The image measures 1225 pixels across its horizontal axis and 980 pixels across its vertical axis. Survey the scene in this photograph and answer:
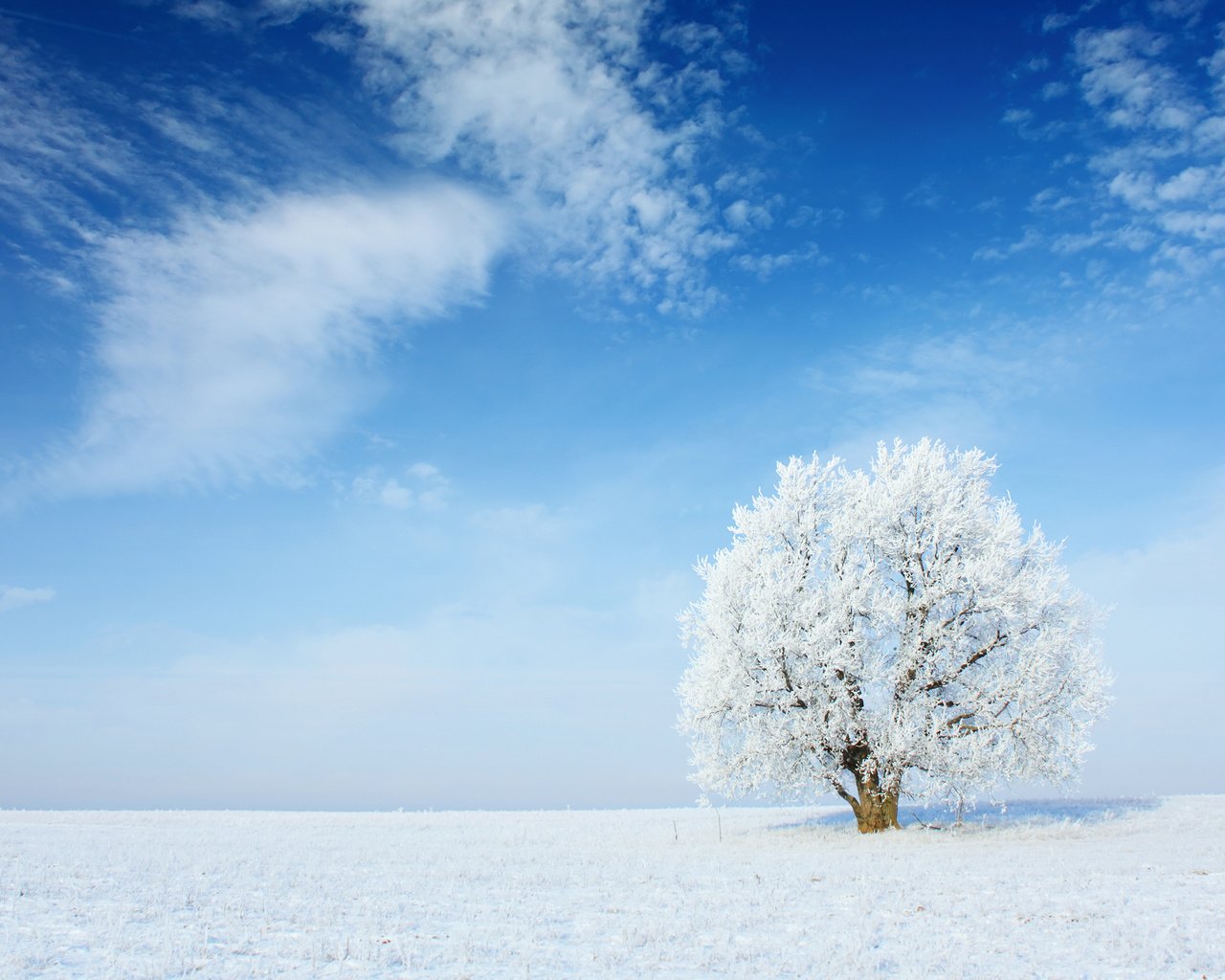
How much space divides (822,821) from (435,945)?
28.0 meters

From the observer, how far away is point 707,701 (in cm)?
3138

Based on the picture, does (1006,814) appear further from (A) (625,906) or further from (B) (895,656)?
(A) (625,906)

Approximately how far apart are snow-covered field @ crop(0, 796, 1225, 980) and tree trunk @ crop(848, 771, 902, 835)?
4.80 ft

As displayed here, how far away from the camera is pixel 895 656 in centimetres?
3152

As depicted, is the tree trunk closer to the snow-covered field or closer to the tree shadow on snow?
the tree shadow on snow

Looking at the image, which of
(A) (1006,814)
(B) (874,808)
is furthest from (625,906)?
(A) (1006,814)

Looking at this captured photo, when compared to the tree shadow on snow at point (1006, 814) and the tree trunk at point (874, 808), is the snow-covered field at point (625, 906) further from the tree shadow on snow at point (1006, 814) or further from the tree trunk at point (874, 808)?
the tree shadow on snow at point (1006, 814)

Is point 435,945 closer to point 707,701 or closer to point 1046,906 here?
point 1046,906

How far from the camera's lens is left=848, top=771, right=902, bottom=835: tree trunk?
31.2 m

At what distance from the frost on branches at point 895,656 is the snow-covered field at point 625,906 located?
95.2 inches

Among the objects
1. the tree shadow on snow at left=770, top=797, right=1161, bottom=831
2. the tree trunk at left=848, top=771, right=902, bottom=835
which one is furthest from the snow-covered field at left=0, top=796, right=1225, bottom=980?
the tree shadow on snow at left=770, top=797, right=1161, bottom=831

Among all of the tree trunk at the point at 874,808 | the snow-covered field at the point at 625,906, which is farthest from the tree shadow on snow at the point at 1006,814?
the snow-covered field at the point at 625,906

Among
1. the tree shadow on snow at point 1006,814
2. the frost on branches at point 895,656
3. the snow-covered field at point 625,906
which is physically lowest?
the snow-covered field at point 625,906

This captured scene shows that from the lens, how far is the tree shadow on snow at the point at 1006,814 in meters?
33.2
